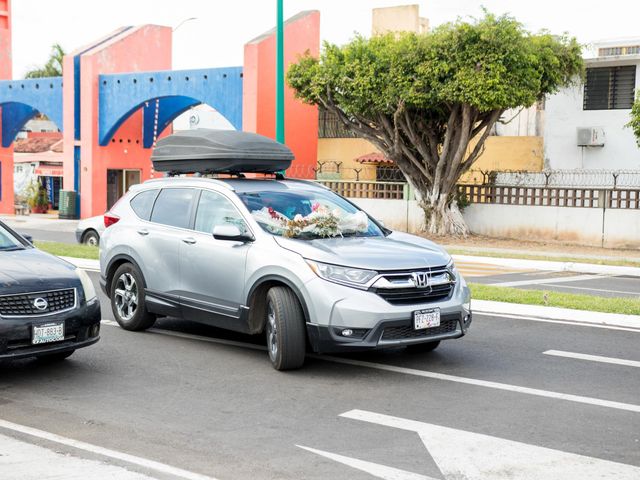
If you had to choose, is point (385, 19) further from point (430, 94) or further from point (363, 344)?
point (363, 344)

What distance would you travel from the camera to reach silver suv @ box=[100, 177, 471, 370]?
309 inches

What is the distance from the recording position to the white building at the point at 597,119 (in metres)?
28.4

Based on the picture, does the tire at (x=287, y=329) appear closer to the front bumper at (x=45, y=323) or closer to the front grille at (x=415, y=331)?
the front grille at (x=415, y=331)

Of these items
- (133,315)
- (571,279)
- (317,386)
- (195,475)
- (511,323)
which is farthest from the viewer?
(571,279)

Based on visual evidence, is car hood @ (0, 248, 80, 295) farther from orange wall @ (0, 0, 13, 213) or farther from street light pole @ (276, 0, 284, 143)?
orange wall @ (0, 0, 13, 213)

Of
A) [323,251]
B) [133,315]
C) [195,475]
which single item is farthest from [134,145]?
[195,475]

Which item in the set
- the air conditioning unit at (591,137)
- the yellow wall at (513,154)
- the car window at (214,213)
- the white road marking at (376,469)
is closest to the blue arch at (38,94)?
the yellow wall at (513,154)

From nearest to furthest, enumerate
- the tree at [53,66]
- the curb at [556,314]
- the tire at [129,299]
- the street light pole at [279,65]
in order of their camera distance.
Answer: the tire at [129,299]
the curb at [556,314]
the street light pole at [279,65]
the tree at [53,66]

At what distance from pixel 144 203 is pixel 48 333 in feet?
10.4

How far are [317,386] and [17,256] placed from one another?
10.0 feet

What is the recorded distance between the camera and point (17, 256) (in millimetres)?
8281

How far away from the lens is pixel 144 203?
10.5 m

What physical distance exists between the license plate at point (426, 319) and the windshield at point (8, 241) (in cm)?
391

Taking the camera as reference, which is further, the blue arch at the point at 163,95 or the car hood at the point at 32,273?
the blue arch at the point at 163,95
